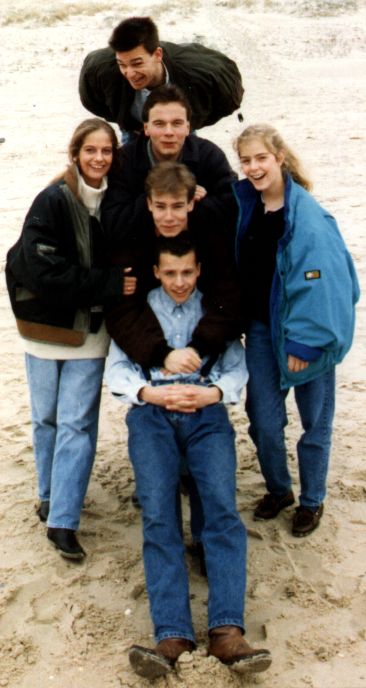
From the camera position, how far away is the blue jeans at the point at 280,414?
14.4ft

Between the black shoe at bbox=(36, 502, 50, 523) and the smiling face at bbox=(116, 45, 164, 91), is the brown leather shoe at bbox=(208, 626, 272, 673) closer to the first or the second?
the black shoe at bbox=(36, 502, 50, 523)

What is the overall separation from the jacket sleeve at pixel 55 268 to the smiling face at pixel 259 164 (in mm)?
717

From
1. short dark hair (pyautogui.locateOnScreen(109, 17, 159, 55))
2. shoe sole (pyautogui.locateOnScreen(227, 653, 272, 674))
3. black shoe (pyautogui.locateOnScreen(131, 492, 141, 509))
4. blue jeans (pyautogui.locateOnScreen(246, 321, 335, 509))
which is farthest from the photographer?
black shoe (pyautogui.locateOnScreen(131, 492, 141, 509))

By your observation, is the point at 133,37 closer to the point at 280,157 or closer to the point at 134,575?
the point at 280,157

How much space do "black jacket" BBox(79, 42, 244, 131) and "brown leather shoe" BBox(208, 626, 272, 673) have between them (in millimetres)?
2474

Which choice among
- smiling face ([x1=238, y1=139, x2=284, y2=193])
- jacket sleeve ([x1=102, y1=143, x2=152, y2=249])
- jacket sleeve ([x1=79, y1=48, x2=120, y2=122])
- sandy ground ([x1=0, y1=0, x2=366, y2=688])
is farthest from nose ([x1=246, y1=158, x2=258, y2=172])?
sandy ground ([x1=0, y1=0, x2=366, y2=688])

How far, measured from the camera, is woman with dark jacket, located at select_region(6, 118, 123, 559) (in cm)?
415

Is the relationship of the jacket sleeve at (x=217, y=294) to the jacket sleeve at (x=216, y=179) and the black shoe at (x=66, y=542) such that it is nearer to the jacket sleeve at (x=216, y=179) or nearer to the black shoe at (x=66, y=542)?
the jacket sleeve at (x=216, y=179)

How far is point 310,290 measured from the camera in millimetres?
4020

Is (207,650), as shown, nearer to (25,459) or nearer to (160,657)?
(160,657)

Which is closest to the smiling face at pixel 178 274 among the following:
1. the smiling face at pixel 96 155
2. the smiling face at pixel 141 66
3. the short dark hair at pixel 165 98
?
the smiling face at pixel 96 155

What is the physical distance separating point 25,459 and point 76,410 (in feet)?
4.08

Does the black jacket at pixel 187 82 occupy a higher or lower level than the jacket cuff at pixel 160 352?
higher

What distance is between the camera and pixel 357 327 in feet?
23.8
